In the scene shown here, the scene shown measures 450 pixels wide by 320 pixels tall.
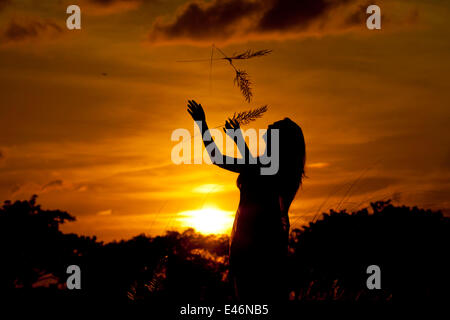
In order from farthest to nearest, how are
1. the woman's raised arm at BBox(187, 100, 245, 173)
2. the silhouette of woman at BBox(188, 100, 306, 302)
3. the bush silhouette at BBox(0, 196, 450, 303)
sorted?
the bush silhouette at BBox(0, 196, 450, 303) → the silhouette of woman at BBox(188, 100, 306, 302) → the woman's raised arm at BBox(187, 100, 245, 173)

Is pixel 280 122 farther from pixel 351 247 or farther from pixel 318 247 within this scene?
pixel 318 247

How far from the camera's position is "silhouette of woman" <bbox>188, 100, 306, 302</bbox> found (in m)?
7.00

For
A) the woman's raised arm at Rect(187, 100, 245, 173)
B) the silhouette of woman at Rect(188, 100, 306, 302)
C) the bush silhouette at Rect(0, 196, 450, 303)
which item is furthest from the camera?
the bush silhouette at Rect(0, 196, 450, 303)

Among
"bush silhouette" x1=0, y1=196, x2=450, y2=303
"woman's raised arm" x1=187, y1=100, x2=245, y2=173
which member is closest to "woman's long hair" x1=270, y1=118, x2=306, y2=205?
"woman's raised arm" x1=187, y1=100, x2=245, y2=173

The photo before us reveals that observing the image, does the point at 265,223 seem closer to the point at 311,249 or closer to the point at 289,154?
the point at 289,154

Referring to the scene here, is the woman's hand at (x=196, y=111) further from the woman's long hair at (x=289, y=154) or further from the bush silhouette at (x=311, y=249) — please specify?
the bush silhouette at (x=311, y=249)

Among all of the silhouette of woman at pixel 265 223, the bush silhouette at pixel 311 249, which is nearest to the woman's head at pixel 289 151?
the silhouette of woman at pixel 265 223

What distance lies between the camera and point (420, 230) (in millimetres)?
22938

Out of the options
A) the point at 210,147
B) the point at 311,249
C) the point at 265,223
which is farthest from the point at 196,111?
the point at 311,249

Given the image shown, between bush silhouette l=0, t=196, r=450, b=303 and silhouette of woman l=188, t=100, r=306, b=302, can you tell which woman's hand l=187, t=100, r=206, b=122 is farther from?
bush silhouette l=0, t=196, r=450, b=303

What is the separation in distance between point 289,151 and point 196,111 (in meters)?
1.19

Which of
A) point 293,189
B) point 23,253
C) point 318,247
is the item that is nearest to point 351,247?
point 318,247

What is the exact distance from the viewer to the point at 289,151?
7.07 m
